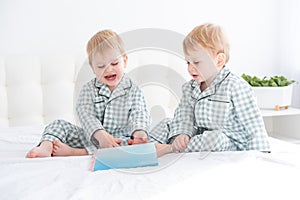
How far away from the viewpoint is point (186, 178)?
1.05 meters

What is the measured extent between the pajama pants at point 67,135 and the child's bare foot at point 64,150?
0.9 inches

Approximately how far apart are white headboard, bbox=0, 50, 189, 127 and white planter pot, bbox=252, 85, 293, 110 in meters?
0.61

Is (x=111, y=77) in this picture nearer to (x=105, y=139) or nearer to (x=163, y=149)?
(x=105, y=139)

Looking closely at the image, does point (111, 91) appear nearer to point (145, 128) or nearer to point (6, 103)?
point (145, 128)

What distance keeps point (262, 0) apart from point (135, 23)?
96 cm

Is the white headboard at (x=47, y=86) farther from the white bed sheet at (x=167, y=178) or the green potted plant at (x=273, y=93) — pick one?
the white bed sheet at (x=167, y=178)

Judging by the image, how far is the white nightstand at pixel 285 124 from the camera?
250 centimetres

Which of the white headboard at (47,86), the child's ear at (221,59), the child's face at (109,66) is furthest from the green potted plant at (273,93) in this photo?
the child's face at (109,66)

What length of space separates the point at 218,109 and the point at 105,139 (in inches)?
15.7

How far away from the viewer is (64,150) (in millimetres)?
1407

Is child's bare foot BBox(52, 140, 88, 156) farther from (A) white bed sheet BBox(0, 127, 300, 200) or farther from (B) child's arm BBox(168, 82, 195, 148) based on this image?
(B) child's arm BBox(168, 82, 195, 148)

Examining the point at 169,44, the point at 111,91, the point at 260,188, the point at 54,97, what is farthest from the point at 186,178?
the point at 54,97

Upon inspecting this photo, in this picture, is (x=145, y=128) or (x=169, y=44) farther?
(x=169, y=44)

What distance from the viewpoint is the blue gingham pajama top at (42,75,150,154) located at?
1521 mm
